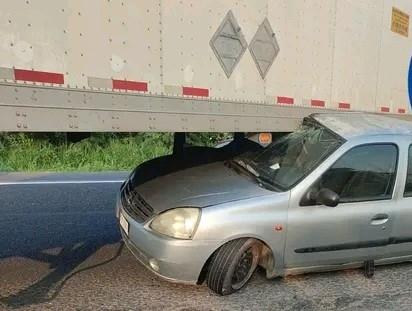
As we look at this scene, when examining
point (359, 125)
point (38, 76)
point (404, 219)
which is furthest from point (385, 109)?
point (38, 76)

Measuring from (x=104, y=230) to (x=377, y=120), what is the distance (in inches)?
126

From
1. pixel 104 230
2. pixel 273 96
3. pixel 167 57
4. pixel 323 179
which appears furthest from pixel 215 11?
pixel 104 230

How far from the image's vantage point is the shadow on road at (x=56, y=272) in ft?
11.6

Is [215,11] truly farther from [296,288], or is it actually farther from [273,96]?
[296,288]

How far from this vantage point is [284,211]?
3.82m

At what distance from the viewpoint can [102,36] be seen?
331 cm

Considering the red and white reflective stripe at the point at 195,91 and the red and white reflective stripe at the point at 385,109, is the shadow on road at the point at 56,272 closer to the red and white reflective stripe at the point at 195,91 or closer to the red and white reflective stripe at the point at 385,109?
the red and white reflective stripe at the point at 195,91

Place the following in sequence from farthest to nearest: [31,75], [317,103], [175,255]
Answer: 1. [317,103]
2. [175,255]
3. [31,75]

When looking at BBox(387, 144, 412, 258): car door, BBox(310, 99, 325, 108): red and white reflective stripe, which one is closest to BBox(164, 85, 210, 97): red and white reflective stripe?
BBox(310, 99, 325, 108): red and white reflective stripe

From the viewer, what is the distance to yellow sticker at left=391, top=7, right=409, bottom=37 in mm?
6066

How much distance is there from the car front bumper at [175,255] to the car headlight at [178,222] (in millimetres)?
46

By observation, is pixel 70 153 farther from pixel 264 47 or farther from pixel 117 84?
pixel 117 84

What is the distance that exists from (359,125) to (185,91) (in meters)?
1.80

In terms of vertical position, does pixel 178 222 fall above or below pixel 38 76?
below
